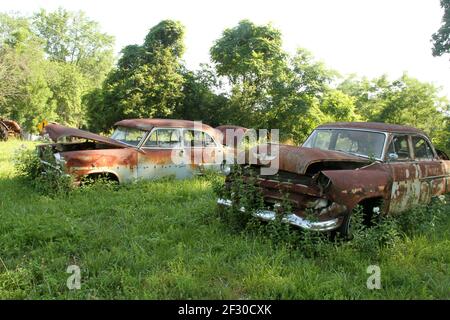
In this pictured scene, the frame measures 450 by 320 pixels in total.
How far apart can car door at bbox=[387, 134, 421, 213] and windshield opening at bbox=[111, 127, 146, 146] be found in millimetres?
5144

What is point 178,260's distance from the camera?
420cm

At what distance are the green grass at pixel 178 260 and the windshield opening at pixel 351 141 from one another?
1432 mm

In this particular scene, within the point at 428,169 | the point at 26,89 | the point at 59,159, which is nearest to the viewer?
the point at 428,169

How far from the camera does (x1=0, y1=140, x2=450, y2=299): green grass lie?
141 inches

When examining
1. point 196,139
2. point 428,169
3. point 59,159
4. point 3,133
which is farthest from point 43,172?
point 3,133

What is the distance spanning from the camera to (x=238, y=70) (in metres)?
22.3

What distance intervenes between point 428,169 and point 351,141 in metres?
1.38

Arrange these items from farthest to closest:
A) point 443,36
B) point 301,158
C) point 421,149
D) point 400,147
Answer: point 443,36
point 421,149
point 400,147
point 301,158

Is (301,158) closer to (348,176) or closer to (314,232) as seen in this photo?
(348,176)

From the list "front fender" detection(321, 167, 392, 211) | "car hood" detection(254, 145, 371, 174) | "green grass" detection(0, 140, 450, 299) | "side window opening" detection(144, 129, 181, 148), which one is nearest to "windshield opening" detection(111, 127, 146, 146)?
"side window opening" detection(144, 129, 181, 148)

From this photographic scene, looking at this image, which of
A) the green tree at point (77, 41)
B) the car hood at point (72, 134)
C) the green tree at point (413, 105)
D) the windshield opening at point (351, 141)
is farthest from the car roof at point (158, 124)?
the green tree at point (77, 41)

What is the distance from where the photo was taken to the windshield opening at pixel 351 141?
18.9ft

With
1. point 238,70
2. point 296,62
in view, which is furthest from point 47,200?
point 296,62

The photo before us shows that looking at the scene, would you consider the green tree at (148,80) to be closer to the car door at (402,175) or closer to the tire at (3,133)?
the tire at (3,133)
